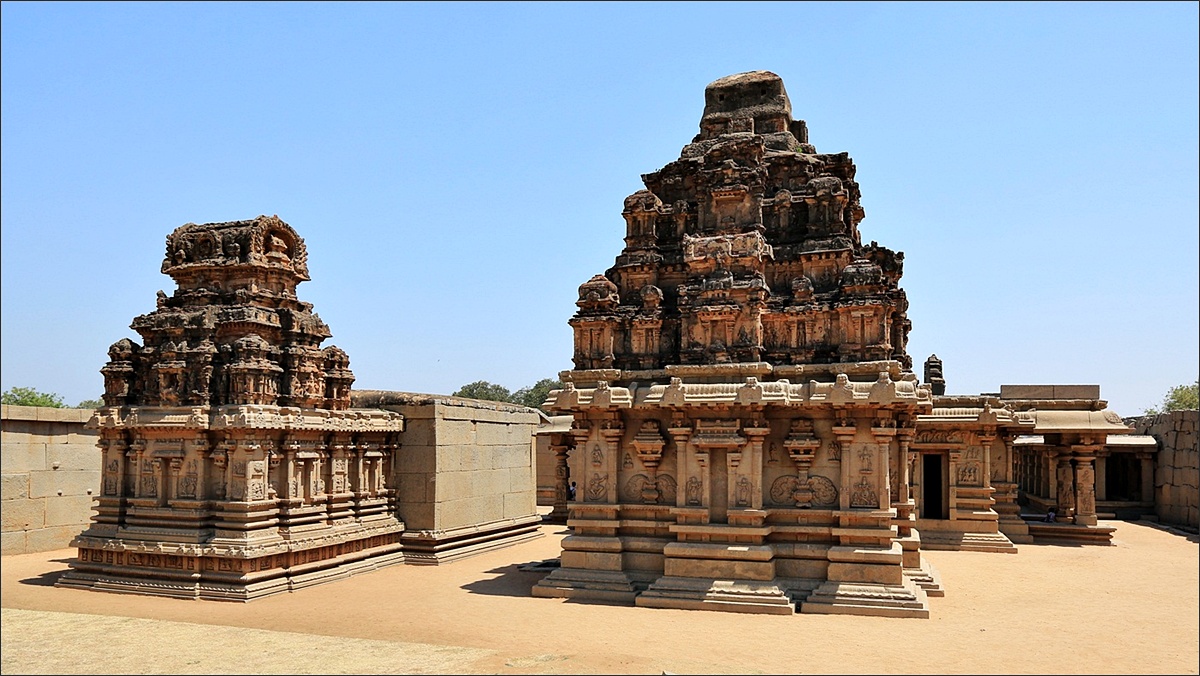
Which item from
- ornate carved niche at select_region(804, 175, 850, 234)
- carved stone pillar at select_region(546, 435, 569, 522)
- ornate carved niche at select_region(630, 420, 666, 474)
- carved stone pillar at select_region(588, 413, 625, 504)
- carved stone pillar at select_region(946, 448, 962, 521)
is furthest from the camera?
carved stone pillar at select_region(546, 435, 569, 522)

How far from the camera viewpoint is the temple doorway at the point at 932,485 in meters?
19.9

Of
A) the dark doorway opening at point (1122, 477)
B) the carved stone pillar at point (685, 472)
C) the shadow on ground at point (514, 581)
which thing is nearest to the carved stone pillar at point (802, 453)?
the carved stone pillar at point (685, 472)

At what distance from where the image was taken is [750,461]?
41.5 feet

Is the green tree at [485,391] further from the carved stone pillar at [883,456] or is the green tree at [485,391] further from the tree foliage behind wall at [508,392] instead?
the carved stone pillar at [883,456]

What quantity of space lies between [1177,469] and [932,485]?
10.7 meters

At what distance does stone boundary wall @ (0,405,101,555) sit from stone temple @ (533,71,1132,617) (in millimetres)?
12020

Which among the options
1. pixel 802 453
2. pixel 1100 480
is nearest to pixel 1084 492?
pixel 1100 480

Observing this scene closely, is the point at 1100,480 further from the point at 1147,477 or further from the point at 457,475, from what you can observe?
the point at 457,475

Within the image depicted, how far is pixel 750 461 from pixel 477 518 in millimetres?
8209

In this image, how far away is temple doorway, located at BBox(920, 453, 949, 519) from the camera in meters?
19.9

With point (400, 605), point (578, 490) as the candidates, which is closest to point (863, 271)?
point (578, 490)

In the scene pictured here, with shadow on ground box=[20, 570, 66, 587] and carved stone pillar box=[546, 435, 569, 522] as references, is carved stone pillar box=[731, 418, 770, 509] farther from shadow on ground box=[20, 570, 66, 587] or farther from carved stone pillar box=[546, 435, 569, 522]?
carved stone pillar box=[546, 435, 569, 522]

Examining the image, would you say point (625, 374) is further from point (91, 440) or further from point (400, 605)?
point (91, 440)

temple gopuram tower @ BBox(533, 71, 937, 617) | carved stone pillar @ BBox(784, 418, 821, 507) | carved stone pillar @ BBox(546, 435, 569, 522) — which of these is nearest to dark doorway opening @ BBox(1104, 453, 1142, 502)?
carved stone pillar @ BBox(546, 435, 569, 522)
